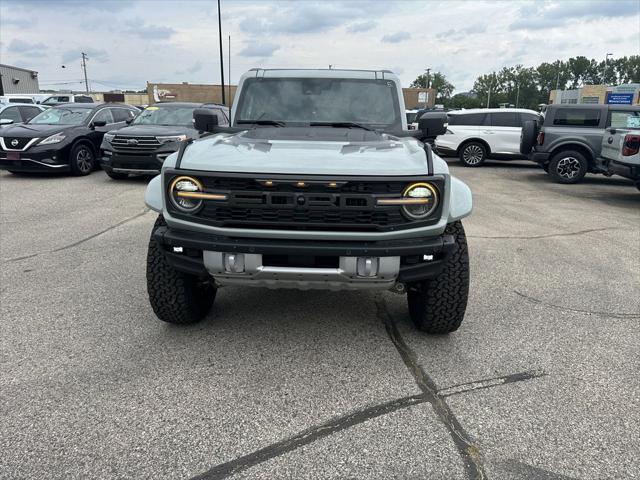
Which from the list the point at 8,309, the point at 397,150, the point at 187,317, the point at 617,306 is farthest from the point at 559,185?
the point at 8,309

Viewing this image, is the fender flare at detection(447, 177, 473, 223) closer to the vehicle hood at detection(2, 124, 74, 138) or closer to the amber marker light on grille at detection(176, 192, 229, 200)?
the amber marker light on grille at detection(176, 192, 229, 200)

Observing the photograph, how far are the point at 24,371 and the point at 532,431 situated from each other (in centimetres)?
293

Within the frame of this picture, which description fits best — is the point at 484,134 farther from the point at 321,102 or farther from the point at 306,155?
the point at 306,155

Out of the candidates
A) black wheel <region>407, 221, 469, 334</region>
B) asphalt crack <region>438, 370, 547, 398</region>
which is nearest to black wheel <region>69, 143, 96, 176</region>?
black wheel <region>407, 221, 469, 334</region>

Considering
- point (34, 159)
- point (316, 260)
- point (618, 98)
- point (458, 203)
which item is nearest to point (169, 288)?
point (316, 260)

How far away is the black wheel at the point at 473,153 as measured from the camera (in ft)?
46.1

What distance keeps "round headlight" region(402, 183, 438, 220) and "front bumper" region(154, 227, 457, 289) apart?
0.16 meters

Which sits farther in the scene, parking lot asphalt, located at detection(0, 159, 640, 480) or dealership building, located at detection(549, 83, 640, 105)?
dealership building, located at detection(549, 83, 640, 105)

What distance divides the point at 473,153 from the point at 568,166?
315 cm

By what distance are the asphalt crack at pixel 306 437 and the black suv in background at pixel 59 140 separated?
9.96 meters

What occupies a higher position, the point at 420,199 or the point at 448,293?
the point at 420,199

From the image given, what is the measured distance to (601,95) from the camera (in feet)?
163

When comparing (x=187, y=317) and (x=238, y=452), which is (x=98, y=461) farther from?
(x=187, y=317)

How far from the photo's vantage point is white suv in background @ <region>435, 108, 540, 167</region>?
13.8 m
